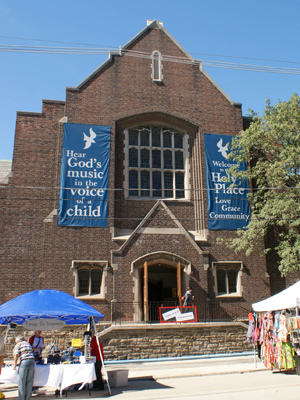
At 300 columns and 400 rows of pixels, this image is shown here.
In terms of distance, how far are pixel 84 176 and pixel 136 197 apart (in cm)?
293

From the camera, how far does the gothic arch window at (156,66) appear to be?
22062 mm

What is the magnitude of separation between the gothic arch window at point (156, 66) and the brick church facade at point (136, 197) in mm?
60

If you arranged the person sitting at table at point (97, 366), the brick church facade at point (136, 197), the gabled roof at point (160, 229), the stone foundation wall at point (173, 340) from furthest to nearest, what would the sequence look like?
the gabled roof at point (160, 229) < the brick church facade at point (136, 197) < the stone foundation wall at point (173, 340) < the person sitting at table at point (97, 366)

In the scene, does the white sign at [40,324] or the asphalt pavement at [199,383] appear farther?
the white sign at [40,324]

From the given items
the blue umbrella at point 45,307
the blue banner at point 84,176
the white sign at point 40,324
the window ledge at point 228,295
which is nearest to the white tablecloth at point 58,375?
the blue umbrella at point 45,307

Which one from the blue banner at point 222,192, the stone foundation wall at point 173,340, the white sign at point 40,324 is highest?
the blue banner at point 222,192

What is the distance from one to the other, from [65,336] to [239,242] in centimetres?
898

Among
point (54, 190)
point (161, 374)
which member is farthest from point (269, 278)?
point (54, 190)

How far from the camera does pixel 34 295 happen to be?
1074 centimetres

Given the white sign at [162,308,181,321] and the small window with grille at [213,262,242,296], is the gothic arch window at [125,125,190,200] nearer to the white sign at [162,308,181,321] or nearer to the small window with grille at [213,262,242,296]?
the small window with grille at [213,262,242,296]

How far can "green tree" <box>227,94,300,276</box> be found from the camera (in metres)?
17.6

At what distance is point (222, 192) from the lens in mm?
20828

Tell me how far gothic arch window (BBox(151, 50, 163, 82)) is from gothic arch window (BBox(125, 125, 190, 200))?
281 cm

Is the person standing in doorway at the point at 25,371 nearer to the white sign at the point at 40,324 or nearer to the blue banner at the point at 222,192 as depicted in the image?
the white sign at the point at 40,324
